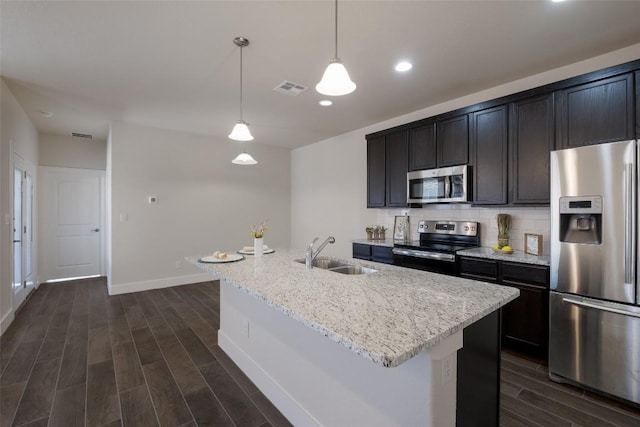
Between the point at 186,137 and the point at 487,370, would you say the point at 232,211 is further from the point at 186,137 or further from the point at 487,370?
the point at 487,370

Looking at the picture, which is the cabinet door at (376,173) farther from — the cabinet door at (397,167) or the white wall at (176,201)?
the white wall at (176,201)

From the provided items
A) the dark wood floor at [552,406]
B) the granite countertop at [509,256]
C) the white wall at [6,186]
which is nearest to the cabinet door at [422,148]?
the granite countertop at [509,256]

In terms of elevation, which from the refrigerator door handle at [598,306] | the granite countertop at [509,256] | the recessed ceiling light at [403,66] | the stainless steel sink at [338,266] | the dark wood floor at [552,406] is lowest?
the dark wood floor at [552,406]

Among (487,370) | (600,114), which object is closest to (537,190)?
(600,114)

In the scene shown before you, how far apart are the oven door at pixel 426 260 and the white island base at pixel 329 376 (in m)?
1.94

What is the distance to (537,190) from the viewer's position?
9.18ft

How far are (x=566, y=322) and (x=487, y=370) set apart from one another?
126cm

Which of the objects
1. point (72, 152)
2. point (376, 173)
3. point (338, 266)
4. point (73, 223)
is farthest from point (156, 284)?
point (376, 173)

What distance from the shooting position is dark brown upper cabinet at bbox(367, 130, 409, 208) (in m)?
4.02

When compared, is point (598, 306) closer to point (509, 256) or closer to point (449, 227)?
point (509, 256)

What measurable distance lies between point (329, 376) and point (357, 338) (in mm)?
765

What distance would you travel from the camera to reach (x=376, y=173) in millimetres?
4383

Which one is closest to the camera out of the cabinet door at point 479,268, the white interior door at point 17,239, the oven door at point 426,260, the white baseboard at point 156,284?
the cabinet door at point 479,268

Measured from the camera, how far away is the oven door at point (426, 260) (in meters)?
3.15
